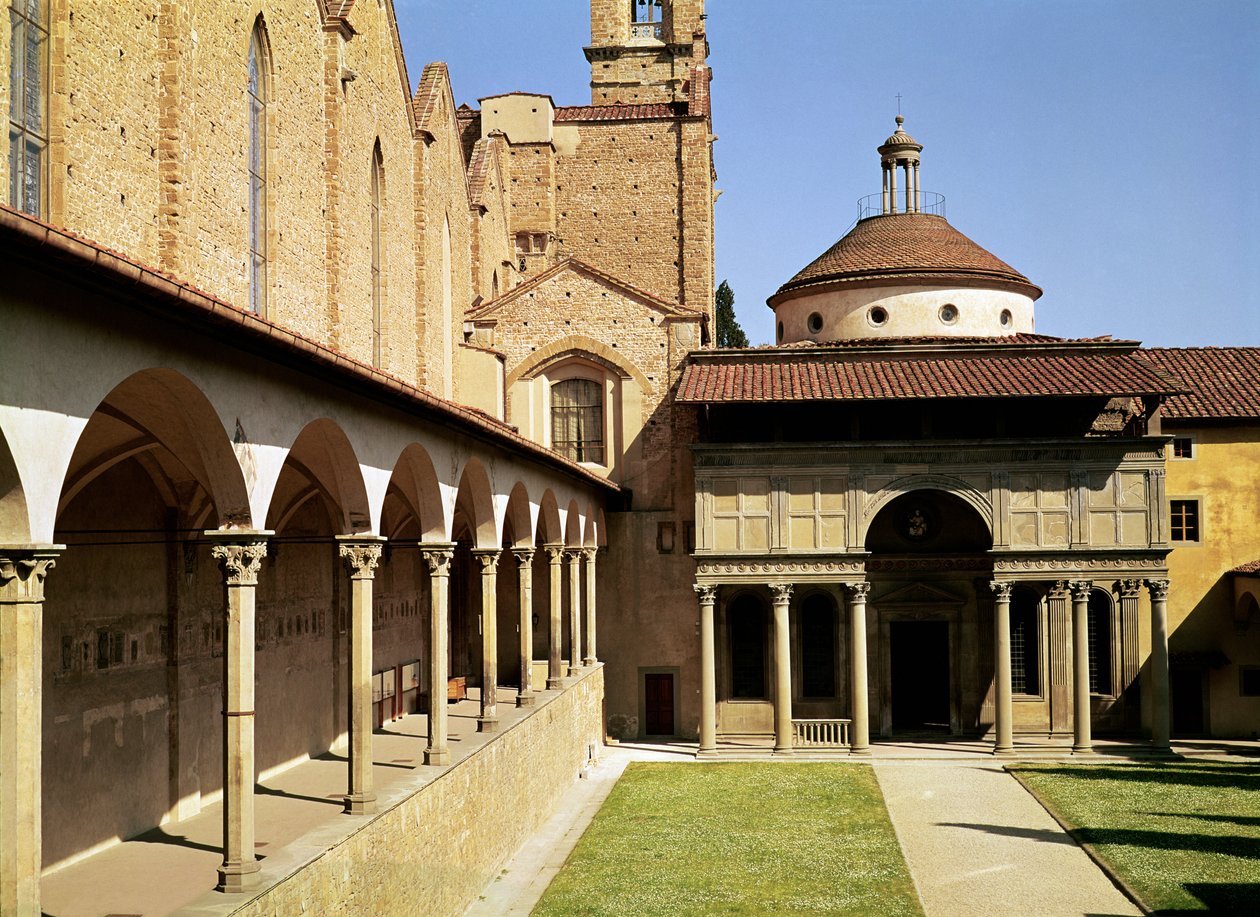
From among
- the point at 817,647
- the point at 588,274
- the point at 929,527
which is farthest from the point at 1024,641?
the point at 588,274

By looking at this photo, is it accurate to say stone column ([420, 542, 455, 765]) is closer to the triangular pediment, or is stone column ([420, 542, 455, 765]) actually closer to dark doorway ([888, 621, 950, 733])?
the triangular pediment

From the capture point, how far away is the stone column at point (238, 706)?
10430 millimetres

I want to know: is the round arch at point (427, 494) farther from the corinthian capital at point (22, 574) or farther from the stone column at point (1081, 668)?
the stone column at point (1081, 668)

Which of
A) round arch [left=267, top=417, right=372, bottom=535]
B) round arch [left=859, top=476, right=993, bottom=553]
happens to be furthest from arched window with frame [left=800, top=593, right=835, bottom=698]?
round arch [left=267, top=417, right=372, bottom=535]

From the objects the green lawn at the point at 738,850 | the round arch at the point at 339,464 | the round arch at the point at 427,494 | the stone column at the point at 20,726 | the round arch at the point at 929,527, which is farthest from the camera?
the round arch at the point at 929,527

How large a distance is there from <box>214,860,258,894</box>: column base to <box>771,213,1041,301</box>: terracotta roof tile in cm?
2960

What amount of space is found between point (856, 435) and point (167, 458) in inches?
753

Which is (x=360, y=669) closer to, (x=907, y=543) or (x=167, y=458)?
(x=167, y=458)

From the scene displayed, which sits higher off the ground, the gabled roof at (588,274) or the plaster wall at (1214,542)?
the gabled roof at (588,274)

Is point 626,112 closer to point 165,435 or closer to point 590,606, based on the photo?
point 590,606

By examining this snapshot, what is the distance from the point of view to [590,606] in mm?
31094

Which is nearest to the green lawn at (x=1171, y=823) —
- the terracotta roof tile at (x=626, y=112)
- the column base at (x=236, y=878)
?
the column base at (x=236, y=878)

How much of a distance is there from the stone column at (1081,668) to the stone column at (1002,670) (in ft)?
4.64

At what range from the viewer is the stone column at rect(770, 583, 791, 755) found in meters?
30.3
